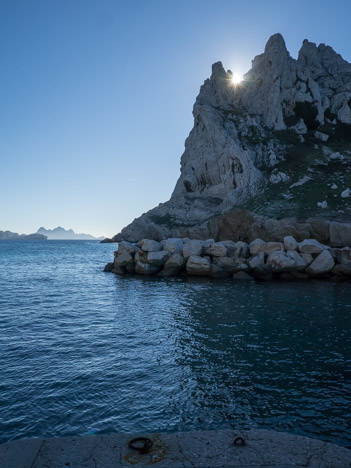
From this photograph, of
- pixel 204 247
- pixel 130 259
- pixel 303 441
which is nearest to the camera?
pixel 303 441

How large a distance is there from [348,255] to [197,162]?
60038 mm

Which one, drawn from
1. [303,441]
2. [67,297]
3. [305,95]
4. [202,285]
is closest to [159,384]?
[303,441]

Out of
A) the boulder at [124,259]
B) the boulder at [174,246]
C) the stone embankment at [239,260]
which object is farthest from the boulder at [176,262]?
the boulder at [124,259]

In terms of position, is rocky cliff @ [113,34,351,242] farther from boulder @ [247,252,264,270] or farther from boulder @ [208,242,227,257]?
boulder @ [247,252,264,270]

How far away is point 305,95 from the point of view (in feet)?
296

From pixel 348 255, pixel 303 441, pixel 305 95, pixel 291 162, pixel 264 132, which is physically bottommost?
pixel 303 441

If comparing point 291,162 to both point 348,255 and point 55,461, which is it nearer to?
point 348,255

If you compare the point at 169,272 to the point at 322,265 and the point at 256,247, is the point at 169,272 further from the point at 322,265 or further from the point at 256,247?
the point at 322,265

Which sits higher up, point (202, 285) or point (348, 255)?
point (348, 255)

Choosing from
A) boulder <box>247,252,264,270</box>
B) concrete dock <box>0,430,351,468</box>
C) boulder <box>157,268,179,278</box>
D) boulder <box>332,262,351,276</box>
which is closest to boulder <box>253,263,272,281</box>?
boulder <box>247,252,264,270</box>

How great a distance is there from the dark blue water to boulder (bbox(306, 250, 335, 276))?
32.6ft

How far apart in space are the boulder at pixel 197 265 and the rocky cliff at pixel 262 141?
960 inches

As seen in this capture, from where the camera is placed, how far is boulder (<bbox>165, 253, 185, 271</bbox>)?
3916 centimetres

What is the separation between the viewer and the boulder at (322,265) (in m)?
35.1
